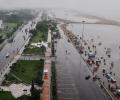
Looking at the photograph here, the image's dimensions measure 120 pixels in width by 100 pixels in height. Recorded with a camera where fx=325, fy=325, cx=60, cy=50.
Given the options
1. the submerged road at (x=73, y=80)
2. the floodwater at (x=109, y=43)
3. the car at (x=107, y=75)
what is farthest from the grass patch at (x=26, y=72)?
the floodwater at (x=109, y=43)

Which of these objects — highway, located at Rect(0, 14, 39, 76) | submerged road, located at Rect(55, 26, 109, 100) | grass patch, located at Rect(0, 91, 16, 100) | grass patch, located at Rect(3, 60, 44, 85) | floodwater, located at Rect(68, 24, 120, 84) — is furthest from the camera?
highway, located at Rect(0, 14, 39, 76)

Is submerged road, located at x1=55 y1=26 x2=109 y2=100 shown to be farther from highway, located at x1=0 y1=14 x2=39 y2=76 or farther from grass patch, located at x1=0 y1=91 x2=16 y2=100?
highway, located at x1=0 y1=14 x2=39 y2=76

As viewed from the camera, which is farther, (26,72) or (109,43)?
(109,43)

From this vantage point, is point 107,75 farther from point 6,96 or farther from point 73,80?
point 6,96

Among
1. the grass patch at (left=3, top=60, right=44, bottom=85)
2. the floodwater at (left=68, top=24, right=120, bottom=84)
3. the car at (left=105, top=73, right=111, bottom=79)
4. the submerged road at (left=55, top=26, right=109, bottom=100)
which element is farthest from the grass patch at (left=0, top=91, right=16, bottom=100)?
the floodwater at (left=68, top=24, right=120, bottom=84)

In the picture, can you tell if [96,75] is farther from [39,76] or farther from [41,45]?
[41,45]

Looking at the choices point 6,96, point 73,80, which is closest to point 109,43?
point 73,80
